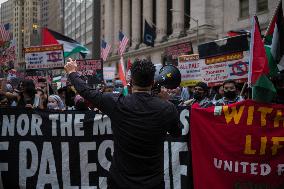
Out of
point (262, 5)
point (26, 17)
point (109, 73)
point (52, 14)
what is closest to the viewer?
point (109, 73)

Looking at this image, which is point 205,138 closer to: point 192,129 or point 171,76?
point 192,129

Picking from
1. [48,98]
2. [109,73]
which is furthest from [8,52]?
[48,98]

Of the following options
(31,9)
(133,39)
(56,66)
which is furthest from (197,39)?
(31,9)

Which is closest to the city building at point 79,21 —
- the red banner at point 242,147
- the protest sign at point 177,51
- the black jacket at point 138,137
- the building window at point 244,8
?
the building window at point 244,8

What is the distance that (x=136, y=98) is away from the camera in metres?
3.39

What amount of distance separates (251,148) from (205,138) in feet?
1.78

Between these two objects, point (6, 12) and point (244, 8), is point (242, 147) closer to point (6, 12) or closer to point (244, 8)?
point (244, 8)

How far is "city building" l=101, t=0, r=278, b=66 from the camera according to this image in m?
37.6

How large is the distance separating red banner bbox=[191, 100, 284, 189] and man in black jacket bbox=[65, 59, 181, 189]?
6.02 feet

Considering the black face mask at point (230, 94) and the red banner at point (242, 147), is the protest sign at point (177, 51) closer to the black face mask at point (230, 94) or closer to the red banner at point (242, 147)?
the black face mask at point (230, 94)

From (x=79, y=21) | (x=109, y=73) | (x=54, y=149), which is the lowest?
(x=54, y=149)

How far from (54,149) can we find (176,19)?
45.3m

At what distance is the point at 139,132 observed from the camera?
3.35 m

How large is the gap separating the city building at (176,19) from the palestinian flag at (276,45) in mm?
28720
